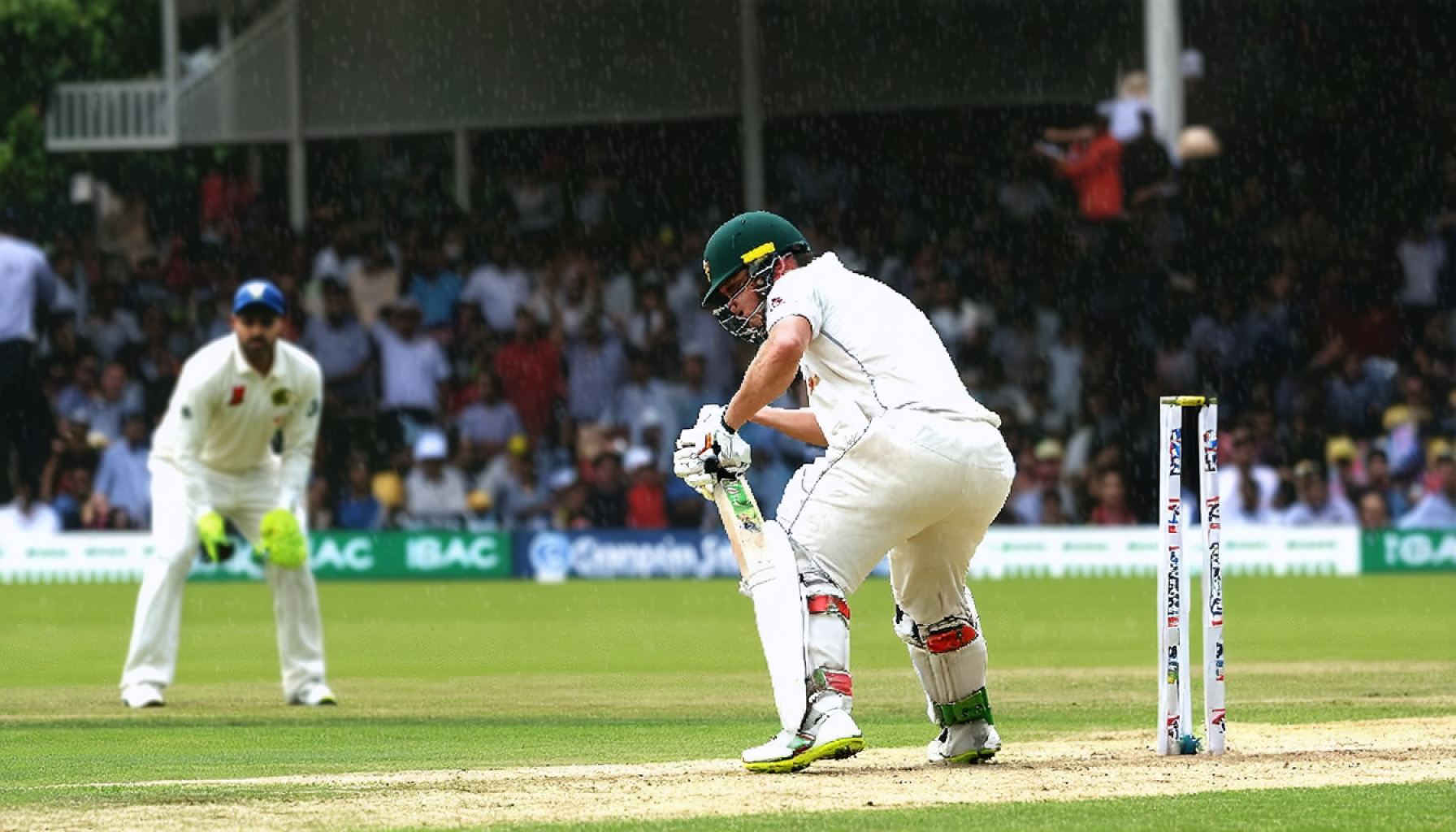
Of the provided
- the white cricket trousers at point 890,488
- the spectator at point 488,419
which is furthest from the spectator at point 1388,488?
the white cricket trousers at point 890,488

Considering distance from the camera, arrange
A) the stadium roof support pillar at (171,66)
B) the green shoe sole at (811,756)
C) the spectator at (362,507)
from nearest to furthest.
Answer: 1. the green shoe sole at (811,756)
2. the spectator at (362,507)
3. the stadium roof support pillar at (171,66)

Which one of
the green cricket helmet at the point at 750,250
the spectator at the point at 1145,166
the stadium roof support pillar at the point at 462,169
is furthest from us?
the stadium roof support pillar at the point at 462,169

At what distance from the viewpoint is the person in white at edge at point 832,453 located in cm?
732

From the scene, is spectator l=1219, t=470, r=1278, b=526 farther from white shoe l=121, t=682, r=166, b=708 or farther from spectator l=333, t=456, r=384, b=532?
white shoe l=121, t=682, r=166, b=708

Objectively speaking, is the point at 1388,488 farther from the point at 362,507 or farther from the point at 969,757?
the point at 969,757

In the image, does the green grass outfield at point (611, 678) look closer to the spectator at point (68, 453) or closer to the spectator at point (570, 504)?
the spectator at point (570, 504)

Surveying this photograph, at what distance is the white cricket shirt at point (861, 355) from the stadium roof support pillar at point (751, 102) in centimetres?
1492

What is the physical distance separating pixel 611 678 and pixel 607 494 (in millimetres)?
7971

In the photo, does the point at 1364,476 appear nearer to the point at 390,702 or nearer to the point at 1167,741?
the point at 390,702

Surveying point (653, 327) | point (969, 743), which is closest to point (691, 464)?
point (969, 743)

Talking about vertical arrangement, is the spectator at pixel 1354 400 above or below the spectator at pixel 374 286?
below

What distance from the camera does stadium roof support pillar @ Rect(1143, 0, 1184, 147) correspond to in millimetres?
20422

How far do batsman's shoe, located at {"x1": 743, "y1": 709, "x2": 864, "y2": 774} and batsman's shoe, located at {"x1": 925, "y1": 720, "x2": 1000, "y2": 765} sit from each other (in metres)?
0.64

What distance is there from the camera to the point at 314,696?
11.3m
